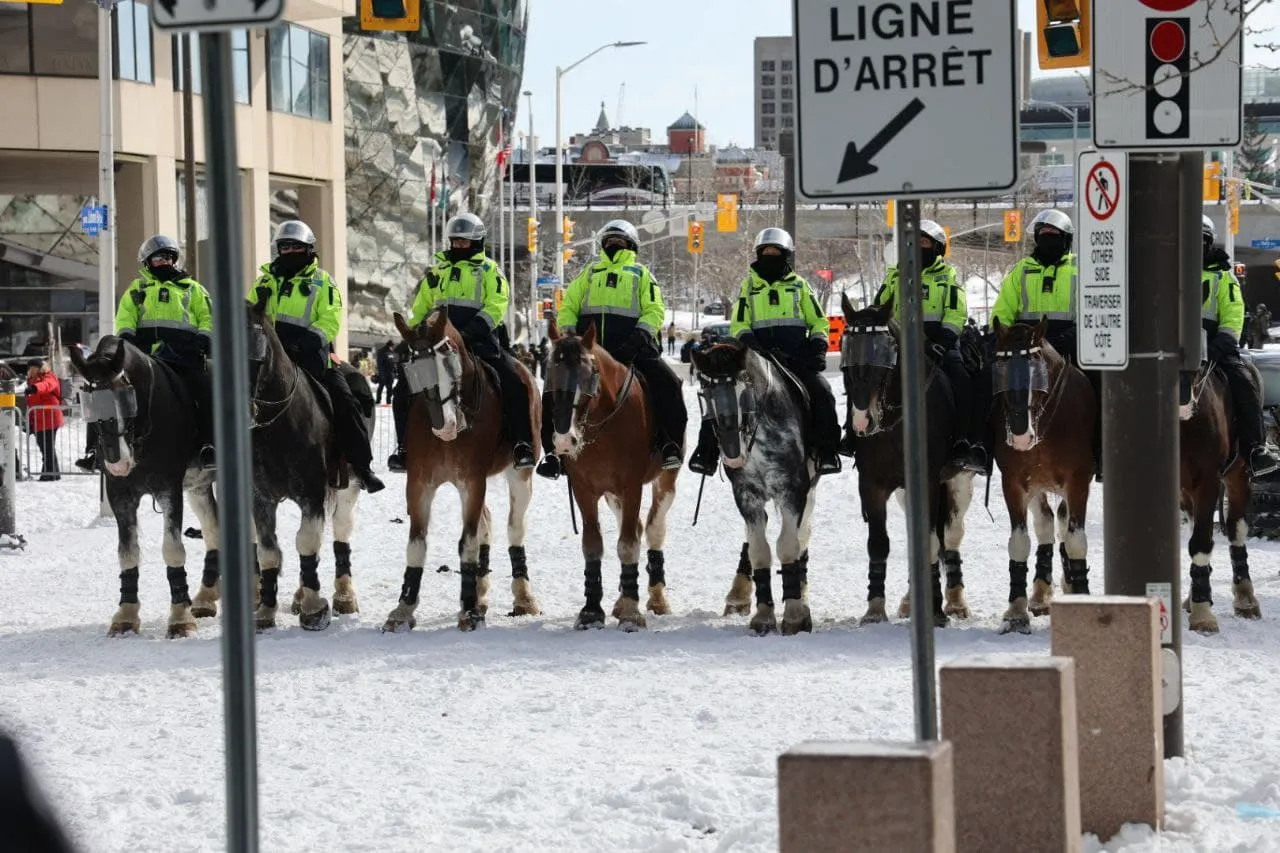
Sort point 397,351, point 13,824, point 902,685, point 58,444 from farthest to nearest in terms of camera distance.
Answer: point 58,444 → point 397,351 → point 902,685 → point 13,824

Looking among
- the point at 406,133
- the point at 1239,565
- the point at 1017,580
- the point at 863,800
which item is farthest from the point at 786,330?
the point at 406,133

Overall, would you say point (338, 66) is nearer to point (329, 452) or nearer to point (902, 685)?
point (329, 452)

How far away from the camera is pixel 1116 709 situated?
7633 millimetres

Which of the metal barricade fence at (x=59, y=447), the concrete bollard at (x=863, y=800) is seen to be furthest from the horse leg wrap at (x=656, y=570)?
the metal barricade fence at (x=59, y=447)

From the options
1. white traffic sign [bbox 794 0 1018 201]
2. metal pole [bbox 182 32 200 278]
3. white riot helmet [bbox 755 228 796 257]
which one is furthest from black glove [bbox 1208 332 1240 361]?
metal pole [bbox 182 32 200 278]

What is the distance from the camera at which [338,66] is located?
6072 centimetres

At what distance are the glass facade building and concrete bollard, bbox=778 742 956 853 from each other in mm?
73538

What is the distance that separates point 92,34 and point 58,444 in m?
18.5

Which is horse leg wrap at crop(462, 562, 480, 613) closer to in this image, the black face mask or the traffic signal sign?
the black face mask

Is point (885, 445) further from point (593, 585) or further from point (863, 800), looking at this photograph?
point (863, 800)

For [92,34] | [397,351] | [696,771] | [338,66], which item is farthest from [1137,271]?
[338,66]

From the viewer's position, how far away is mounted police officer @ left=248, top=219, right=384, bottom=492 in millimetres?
15711

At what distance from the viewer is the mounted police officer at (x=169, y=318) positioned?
15.4 metres

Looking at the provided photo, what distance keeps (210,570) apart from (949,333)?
610cm
